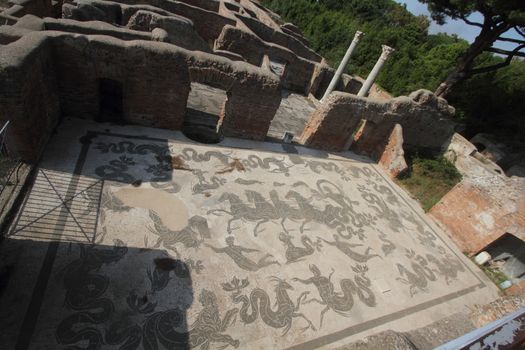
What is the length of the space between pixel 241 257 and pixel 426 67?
23.6 metres

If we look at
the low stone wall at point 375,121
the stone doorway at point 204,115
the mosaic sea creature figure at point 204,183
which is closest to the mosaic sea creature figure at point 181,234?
the mosaic sea creature figure at point 204,183

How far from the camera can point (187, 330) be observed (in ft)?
14.1

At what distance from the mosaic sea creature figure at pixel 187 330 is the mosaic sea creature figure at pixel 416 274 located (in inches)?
183

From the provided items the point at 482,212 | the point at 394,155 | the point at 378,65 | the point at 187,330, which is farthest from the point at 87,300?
the point at 378,65

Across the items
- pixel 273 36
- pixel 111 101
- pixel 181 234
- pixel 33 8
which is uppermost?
pixel 273 36

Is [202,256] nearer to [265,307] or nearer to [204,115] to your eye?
[265,307]

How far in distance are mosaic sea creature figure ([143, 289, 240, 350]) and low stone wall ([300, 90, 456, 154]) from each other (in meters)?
7.10

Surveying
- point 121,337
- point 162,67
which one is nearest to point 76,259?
point 121,337

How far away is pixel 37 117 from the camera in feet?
18.5

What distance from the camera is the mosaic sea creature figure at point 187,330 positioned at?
13.4 ft

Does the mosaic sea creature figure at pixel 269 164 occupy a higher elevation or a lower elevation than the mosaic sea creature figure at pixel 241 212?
higher

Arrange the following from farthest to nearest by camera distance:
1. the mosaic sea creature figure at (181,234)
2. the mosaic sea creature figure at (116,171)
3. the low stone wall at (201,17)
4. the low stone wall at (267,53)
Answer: the low stone wall at (201,17), the low stone wall at (267,53), the mosaic sea creature figure at (116,171), the mosaic sea creature figure at (181,234)

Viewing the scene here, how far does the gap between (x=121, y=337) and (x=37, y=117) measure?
4.59 m

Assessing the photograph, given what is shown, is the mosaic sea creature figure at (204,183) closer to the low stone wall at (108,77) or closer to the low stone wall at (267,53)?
the low stone wall at (108,77)
